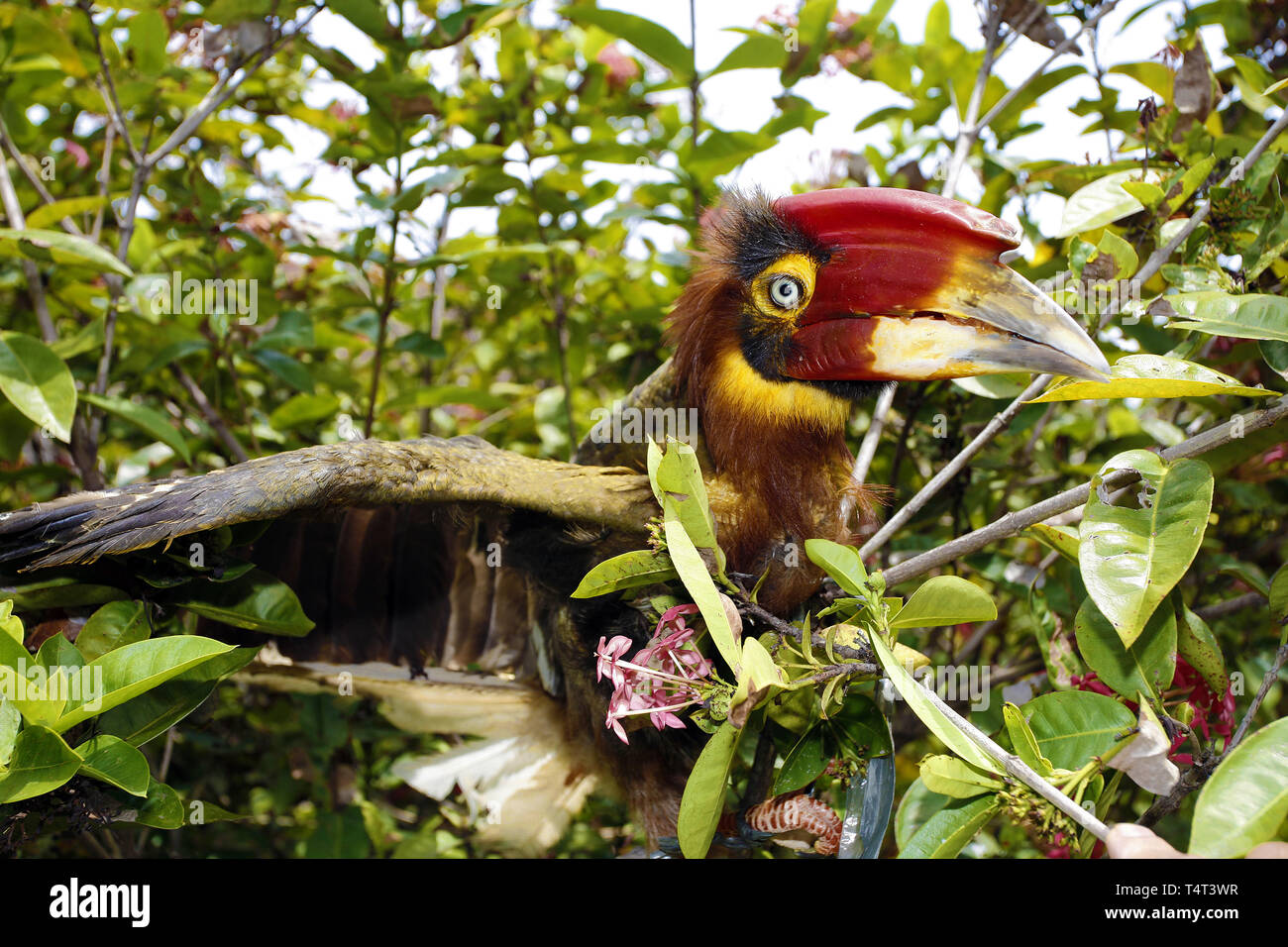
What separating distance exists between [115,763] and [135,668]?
162mm

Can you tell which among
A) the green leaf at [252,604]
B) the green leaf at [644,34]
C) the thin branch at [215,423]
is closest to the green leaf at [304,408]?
the thin branch at [215,423]

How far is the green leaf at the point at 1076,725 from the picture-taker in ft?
4.43

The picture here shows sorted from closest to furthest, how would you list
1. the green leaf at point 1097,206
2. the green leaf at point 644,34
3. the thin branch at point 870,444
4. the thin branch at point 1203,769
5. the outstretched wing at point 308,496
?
the thin branch at point 1203,769
the outstretched wing at point 308,496
the green leaf at point 1097,206
the thin branch at point 870,444
the green leaf at point 644,34

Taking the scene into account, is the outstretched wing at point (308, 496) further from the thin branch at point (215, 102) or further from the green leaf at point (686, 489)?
the thin branch at point (215, 102)

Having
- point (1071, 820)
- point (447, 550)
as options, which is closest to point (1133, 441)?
point (1071, 820)

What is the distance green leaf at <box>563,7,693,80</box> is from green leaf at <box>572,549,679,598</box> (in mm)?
1631

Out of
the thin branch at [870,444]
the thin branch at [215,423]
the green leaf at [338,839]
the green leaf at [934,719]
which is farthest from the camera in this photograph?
the thin branch at [215,423]

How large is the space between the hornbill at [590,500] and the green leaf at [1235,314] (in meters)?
0.15

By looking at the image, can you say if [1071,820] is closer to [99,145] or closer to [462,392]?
[462,392]

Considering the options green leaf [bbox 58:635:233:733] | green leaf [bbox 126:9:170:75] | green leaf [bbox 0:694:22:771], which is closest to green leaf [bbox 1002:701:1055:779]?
green leaf [bbox 58:635:233:733]

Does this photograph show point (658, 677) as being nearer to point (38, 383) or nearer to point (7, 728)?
point (7, 728)

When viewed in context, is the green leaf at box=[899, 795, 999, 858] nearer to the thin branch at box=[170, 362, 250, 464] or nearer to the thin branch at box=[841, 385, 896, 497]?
the thin branch at box=[841, 385, 896, 497]

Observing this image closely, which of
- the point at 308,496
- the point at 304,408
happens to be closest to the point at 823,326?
the point at 308,496

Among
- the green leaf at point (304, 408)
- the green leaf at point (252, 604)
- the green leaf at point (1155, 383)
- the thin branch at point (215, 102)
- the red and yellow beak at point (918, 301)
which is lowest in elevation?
the green leaf at point (252, 604)
